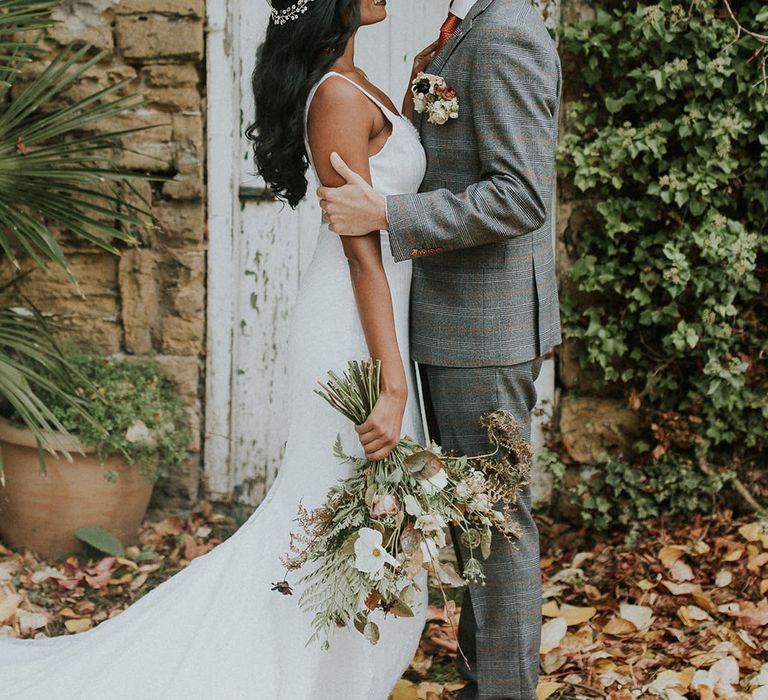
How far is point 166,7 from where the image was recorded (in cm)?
375

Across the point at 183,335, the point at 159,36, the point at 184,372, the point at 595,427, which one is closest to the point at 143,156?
the point at 159,36

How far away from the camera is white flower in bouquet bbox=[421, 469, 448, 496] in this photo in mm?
2129

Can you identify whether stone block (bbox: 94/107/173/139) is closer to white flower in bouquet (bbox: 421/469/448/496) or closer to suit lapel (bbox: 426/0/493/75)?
suit lapel (bbox: 426/0/493/75)

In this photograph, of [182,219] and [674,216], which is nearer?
[674,216]

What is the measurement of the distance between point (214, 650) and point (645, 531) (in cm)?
193

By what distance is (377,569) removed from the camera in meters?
2.06

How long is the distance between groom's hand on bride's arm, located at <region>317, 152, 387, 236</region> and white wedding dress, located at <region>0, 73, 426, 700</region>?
4.4 inches

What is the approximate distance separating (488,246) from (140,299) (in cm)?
213

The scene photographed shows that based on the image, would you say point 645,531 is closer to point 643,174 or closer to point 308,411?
point 643,174

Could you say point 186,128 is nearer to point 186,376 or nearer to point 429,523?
point 186,376

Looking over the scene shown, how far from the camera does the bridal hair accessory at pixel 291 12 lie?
2.16 m

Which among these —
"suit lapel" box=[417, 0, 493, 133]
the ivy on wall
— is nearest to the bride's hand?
"suit lapel" box=[417, 0, 493, 133]

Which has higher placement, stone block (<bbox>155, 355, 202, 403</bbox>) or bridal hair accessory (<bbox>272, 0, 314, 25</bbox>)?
bridal hair accessory (<bbox>272, 0, 314, 25</bbox>)

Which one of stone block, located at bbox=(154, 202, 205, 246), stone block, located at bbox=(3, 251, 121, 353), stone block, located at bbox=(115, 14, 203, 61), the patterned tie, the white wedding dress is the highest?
stone block, located at bbox=(115, 14, 203, 61)
